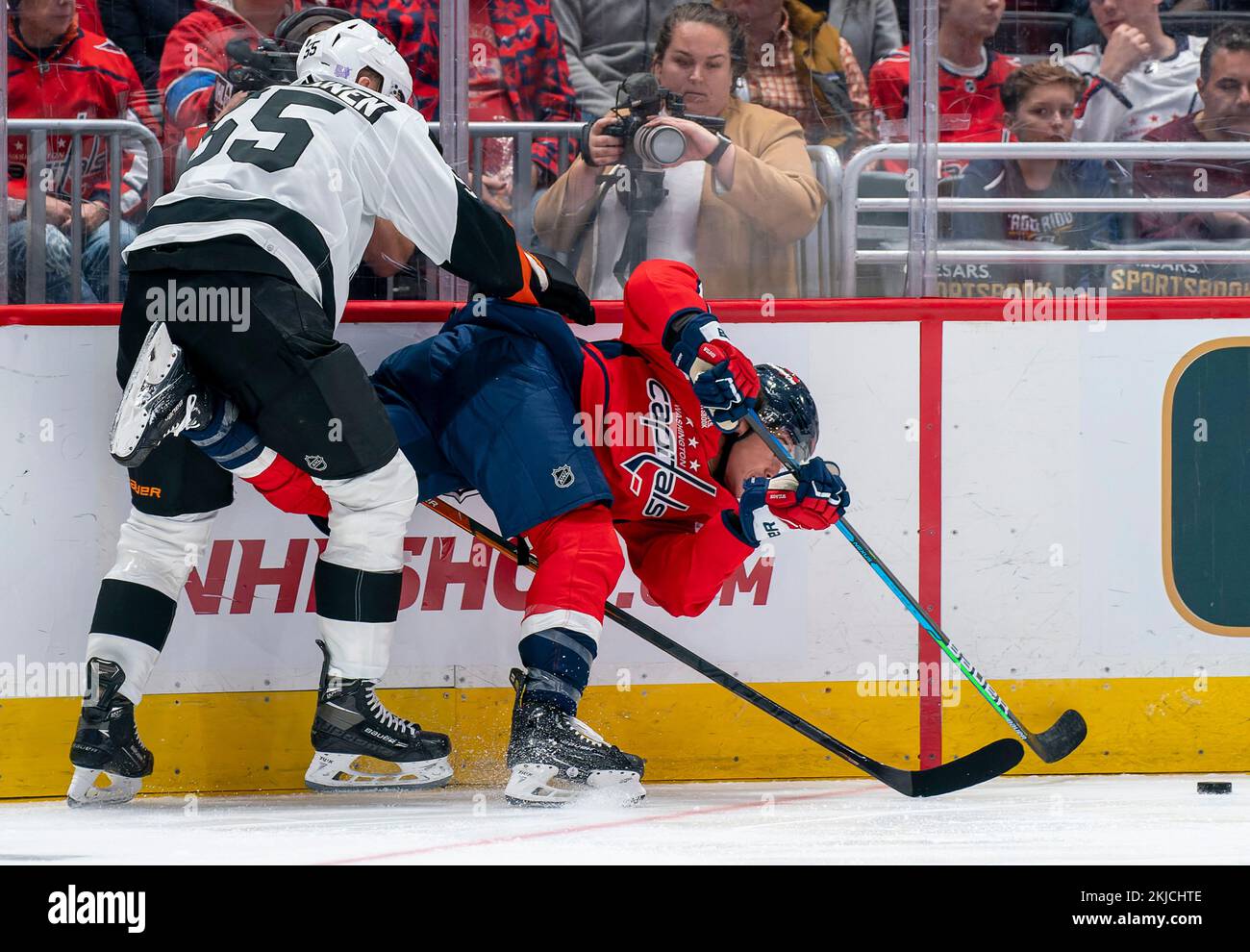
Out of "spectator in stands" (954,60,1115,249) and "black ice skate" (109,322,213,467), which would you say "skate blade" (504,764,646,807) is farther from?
"spectator in stands" (954,60,1115,249)

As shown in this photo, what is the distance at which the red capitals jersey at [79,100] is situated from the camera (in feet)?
10.4

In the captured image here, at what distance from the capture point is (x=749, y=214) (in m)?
3.35

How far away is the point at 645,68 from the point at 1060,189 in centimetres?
107

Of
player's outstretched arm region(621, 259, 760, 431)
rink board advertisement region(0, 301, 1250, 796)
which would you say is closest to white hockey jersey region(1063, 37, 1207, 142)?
rink board advertisement region(0, 301, 1250, 796)

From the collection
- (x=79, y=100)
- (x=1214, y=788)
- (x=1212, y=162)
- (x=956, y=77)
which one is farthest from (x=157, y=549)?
(x=1212, y=162)

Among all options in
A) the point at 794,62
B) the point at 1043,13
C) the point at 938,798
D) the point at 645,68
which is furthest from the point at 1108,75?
the point at 938,798

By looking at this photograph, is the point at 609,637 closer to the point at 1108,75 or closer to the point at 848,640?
the point at 848,640

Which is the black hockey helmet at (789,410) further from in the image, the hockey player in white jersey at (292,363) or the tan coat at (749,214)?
the hockey player in white jersey at (292,363)

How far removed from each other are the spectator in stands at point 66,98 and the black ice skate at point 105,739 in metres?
1.01

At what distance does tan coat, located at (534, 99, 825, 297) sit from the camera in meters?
3.32

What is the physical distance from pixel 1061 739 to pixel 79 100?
2.70 meters

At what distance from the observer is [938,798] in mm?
3068

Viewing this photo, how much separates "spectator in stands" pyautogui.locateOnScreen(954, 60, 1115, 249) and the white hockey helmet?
1384mm

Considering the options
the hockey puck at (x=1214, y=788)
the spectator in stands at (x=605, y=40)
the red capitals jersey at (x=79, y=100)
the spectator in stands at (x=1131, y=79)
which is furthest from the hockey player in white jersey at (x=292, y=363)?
the hockey puck at (x=1214, y=788)
